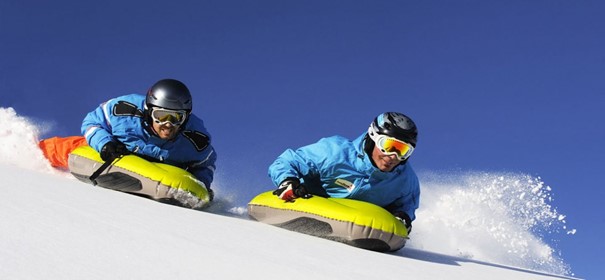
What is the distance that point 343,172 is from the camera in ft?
20.1

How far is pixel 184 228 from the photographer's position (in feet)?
12.2

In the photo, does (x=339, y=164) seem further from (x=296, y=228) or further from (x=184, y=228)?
(x=184, y=228)

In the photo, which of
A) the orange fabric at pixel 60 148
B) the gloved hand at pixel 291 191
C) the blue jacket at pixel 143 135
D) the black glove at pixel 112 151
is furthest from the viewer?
the orange fabric at pixel 60 148

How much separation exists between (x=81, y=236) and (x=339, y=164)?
3648 mm

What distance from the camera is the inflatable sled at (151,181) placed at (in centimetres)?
571

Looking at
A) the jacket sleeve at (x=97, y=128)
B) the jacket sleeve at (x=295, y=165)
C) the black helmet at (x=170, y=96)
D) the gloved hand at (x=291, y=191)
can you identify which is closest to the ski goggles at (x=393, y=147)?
the jacket sleeve at (x=295, y=165)

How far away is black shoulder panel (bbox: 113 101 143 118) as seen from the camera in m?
6.88

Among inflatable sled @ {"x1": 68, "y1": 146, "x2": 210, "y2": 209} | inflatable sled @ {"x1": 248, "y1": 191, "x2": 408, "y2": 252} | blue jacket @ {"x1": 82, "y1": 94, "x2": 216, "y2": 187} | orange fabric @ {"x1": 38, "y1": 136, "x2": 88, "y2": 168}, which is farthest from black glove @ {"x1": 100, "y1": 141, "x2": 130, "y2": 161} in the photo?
Answer: inflatable sled @ {"x1": 248, "y1": 191, "x2": 408, "y2": 252}

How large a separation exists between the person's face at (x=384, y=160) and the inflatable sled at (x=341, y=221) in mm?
647

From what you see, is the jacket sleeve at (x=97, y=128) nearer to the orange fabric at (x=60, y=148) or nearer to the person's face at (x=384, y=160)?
the orange fabric at (x=60, y=148)

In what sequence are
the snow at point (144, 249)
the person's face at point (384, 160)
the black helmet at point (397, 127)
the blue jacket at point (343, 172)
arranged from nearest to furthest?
the snow at point (144, 249) → the black helmet at point (397, 127) → the person's face at point (384, 160) → the blue jacket at point (343, 172)

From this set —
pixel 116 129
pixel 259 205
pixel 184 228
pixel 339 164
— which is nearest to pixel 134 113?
pixel 116 129

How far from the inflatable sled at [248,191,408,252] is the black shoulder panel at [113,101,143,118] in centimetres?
217

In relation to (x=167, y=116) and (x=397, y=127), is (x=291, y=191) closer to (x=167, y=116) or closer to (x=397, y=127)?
(x=397, y=127)
